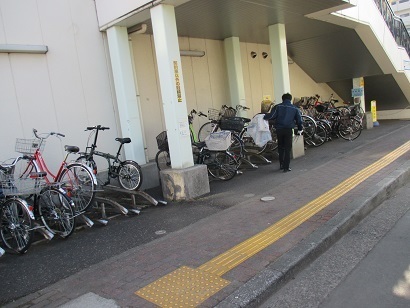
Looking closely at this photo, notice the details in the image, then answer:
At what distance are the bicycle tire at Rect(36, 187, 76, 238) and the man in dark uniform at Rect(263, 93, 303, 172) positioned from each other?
484 centimetres

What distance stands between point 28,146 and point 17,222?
1467 mm

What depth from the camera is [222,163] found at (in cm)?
769

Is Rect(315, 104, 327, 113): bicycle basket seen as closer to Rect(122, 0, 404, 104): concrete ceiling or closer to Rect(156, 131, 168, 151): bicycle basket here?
Rect(122, 0, 404, 104): concrete ceiling

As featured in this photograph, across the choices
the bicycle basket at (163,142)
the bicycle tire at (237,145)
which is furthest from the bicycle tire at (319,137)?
the bicycle basket at (163,142)

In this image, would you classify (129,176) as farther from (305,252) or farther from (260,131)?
(305,252)

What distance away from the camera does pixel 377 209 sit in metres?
5.51

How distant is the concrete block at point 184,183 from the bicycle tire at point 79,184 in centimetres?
143

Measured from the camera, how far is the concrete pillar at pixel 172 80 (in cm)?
612

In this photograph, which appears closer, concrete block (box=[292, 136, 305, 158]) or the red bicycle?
the red bicycle

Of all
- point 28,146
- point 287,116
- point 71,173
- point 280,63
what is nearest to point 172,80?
point 71,173

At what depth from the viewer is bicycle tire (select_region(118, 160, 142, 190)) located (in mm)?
6691

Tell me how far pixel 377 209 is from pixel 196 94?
6.00 m

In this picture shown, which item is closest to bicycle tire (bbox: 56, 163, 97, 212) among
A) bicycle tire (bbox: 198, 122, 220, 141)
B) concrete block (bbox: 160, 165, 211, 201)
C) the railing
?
concrete block (bbox: 160, 165, 211, 201)

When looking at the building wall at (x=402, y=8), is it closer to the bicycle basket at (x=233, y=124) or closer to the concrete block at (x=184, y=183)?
the bicycle basket at (x=233, y=124)
